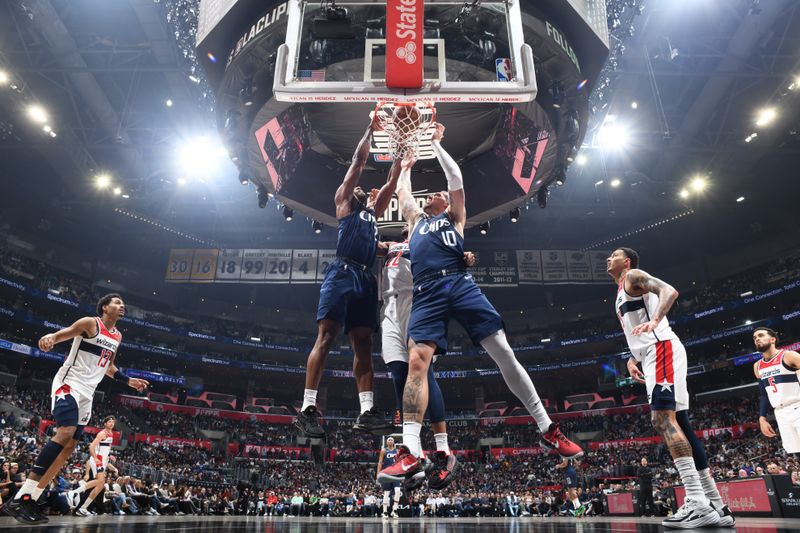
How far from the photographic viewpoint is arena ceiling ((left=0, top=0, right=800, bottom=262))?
49.1 feet

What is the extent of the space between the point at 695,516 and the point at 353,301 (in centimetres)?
324

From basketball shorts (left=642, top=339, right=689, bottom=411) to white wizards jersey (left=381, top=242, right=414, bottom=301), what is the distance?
2.25m

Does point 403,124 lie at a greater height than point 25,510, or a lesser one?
greater

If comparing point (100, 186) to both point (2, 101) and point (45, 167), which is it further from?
point (2, 101)

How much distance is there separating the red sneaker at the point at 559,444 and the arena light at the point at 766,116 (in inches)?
767

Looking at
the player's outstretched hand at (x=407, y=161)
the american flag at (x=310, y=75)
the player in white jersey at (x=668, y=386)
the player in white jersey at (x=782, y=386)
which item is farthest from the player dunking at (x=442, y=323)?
the player in white jersey at (x=782, y=386)

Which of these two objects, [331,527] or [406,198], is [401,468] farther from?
[406,198]

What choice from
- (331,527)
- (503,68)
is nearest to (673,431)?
(331,527)

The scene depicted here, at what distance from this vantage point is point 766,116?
1769cm

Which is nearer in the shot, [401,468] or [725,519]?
[401,468]

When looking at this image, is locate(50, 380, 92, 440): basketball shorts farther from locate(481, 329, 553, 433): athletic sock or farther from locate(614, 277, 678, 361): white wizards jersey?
locate(614, 277, 678, 361): white wizards jersey

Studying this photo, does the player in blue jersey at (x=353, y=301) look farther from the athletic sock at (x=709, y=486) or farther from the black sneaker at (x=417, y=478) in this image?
the athletic sock at (x=709, y=486)

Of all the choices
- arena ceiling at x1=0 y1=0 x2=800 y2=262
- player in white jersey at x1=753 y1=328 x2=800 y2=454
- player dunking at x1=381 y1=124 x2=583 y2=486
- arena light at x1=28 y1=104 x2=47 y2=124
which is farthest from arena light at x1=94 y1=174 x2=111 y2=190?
player in white jersey at x1=753 y1=328 x2=800 y2=454

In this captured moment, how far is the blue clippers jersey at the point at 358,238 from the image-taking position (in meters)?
4.86
